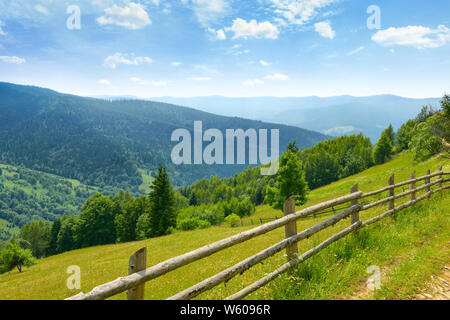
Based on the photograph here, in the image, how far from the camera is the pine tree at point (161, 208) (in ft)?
149

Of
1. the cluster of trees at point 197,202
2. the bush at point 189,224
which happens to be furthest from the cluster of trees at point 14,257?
the bush at point 189,224

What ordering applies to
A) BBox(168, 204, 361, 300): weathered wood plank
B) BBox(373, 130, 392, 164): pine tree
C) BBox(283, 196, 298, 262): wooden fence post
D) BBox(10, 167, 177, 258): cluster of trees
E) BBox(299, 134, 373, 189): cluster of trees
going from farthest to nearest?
BBox(299, 134, 373, 189): cluster of trees, BBox(373, 130, 392, 164): pine tree, BBox(10, 167, 177, 258): cluster of trees, BBox(283, 196, 298, 262): wooden fence post, BBox(168, 204, 361, 300): weathered wood plank

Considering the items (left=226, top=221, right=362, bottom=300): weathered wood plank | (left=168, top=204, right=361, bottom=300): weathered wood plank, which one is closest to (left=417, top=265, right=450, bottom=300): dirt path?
(left=226, top=221, right=362, bottom=300): weathered wood plank

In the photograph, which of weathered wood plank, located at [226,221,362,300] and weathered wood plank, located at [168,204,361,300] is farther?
weathered wood plank, located at [226,221,362,300]

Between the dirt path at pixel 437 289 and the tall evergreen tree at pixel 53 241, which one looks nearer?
the dirt path at pixel 437 289

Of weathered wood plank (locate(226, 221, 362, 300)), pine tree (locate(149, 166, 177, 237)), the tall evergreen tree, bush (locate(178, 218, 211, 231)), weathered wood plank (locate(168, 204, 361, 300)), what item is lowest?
the tall evergreen tree

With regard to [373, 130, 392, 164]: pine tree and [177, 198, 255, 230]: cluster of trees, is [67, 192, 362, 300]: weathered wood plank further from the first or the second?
[373, 130, 392, 164]: pine tree

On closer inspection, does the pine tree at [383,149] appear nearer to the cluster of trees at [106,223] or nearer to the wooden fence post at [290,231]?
the cluster of trees at [106,223]

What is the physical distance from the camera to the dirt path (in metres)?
4.75

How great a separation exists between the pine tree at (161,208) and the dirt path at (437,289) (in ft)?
141

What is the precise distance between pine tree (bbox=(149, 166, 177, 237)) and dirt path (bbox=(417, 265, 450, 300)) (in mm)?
42832

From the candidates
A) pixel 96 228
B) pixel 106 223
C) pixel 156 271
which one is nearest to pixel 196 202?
pixel 106 223
